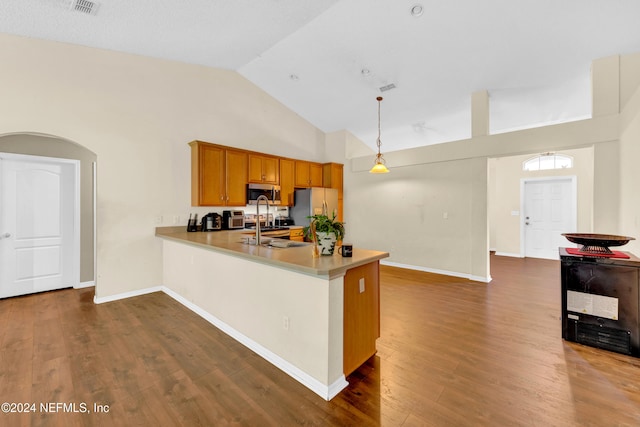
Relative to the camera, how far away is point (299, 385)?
194 centimetres

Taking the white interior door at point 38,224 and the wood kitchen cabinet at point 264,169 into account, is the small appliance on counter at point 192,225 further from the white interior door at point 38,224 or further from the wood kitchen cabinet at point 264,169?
the white interior door at point 38,224

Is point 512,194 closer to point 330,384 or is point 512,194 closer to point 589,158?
point 589,158

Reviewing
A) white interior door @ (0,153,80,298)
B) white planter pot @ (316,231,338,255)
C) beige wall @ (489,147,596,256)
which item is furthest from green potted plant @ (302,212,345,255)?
beige wall @ (489,147,596,256)

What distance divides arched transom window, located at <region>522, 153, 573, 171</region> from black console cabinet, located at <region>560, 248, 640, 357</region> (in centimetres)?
477

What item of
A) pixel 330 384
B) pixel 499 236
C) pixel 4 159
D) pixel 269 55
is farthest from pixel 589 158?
pixel 4 159

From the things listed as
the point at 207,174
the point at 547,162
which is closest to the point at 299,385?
the point at 207,174

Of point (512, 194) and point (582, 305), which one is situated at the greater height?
point (512, 194)

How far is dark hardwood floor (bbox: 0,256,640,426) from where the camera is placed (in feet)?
5.43

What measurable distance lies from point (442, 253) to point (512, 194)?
3.36 meters

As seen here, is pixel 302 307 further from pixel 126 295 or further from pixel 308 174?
pixel 308 174

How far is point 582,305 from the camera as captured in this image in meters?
2.54

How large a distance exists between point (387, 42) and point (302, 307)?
3587mm

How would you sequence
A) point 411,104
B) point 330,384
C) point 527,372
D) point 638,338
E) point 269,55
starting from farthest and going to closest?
point 411,104 < point 269,55 < point 638,338 < point 527,372 < point 330,384

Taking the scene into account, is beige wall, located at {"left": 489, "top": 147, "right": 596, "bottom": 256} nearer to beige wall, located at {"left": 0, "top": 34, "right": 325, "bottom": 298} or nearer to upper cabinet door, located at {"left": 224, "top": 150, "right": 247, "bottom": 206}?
upper cabinet door, located at {"left": 224, "top": 150, "right": 247, "bottom": 206}
